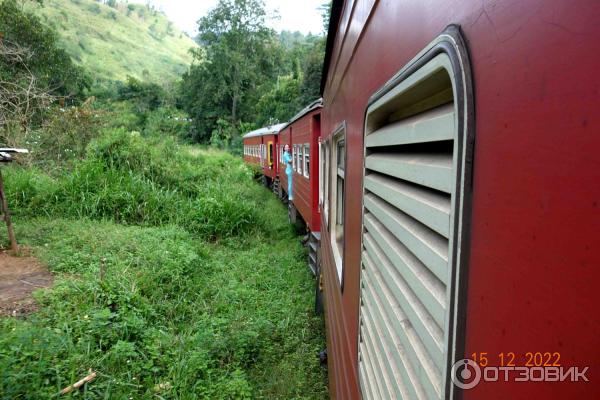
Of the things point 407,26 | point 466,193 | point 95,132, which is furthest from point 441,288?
point 95,132

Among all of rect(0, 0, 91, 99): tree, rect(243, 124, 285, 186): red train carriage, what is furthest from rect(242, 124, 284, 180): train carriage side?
rect(0, 0, 91, 99): tree

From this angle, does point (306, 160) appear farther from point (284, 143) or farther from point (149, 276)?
point (284, 143)

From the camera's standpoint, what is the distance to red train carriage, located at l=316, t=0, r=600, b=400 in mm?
346

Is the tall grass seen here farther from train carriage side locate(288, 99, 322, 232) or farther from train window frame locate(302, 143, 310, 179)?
train window frame locate(302, 143, 310, 179)

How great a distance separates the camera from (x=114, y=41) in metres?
76.7

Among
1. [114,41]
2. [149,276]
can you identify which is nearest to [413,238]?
[149,276]

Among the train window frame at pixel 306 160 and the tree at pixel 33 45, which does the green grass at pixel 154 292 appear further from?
the tree at pixel 33 45

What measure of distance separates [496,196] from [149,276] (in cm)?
546

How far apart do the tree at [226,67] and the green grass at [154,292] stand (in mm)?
26299

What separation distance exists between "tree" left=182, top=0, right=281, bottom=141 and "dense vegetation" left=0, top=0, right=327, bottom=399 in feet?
67.7

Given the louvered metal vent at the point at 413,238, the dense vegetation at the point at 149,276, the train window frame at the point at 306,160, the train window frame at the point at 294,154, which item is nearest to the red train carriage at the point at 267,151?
the dense vegetation at the point at 149,276

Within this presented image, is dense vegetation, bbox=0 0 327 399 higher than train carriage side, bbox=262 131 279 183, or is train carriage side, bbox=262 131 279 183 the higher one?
train carriage side, bbox=262 131 279 183

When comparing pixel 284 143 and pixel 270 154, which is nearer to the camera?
pixel 284 143

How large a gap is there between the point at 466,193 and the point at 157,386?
12.3 ft
